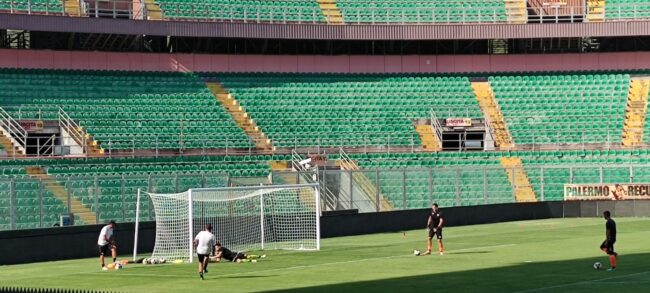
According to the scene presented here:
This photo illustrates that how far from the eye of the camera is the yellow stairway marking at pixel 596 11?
2876 inches

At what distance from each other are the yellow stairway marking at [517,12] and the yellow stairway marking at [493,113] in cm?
440

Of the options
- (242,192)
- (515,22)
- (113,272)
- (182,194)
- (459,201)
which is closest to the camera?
(113,272)

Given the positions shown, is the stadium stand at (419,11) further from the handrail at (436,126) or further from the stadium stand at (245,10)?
the handrail at (436,126)

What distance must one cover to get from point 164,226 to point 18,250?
528cm

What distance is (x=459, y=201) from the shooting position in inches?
2293

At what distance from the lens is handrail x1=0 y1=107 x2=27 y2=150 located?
2261 inches

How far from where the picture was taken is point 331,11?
243 feet

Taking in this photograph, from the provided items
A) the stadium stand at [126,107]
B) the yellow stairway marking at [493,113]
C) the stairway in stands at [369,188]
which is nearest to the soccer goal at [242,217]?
the stairway in stands at [369,188]

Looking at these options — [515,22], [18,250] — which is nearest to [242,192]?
[18,250]

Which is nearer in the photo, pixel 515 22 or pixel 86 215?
pixel 86 215

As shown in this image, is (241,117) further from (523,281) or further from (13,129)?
(523,281)

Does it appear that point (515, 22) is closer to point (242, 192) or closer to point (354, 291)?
point (242, 192)

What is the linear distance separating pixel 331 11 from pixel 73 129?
64.2ft

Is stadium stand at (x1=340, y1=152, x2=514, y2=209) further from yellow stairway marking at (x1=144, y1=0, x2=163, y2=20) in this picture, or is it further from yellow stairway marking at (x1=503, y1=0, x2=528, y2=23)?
yellow stairway marking at (x1=144, y1=0, x2=163, y2=20)
